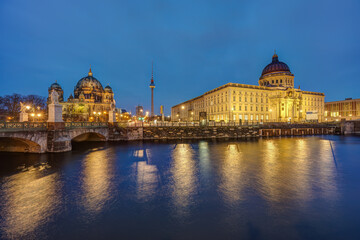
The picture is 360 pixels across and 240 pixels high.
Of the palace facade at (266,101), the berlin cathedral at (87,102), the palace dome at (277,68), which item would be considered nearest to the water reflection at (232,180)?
the palace facade at (266,101)

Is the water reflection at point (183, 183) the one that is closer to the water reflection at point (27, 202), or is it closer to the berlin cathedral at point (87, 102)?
the water reflection at point (27, 202)

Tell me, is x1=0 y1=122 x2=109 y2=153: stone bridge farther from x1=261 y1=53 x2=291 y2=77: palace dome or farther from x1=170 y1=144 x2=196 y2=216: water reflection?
x1=261 y1=53 x2=291 y2=77: palace dome

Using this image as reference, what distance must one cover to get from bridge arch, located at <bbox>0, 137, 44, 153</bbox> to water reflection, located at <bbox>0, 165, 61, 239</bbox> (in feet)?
29.9

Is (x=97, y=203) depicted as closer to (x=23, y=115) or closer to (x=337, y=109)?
(x=23, y=115)

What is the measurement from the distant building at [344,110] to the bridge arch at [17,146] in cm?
12789

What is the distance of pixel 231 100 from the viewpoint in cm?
6869

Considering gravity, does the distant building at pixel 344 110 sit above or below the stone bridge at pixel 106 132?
above

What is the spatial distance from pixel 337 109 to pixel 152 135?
424 feet

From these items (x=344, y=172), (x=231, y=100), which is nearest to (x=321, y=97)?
(x=231, y=100)

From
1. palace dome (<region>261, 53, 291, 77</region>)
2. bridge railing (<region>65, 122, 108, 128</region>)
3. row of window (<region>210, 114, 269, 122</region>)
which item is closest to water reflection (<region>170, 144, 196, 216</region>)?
bridge railing (<region>65, 122, 108, 128</region>)

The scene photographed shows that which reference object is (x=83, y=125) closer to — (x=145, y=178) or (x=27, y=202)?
(x=145, y=178)

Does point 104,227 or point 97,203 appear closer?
point 104,227

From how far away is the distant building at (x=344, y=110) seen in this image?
3904 inches

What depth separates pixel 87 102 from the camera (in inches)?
4269
